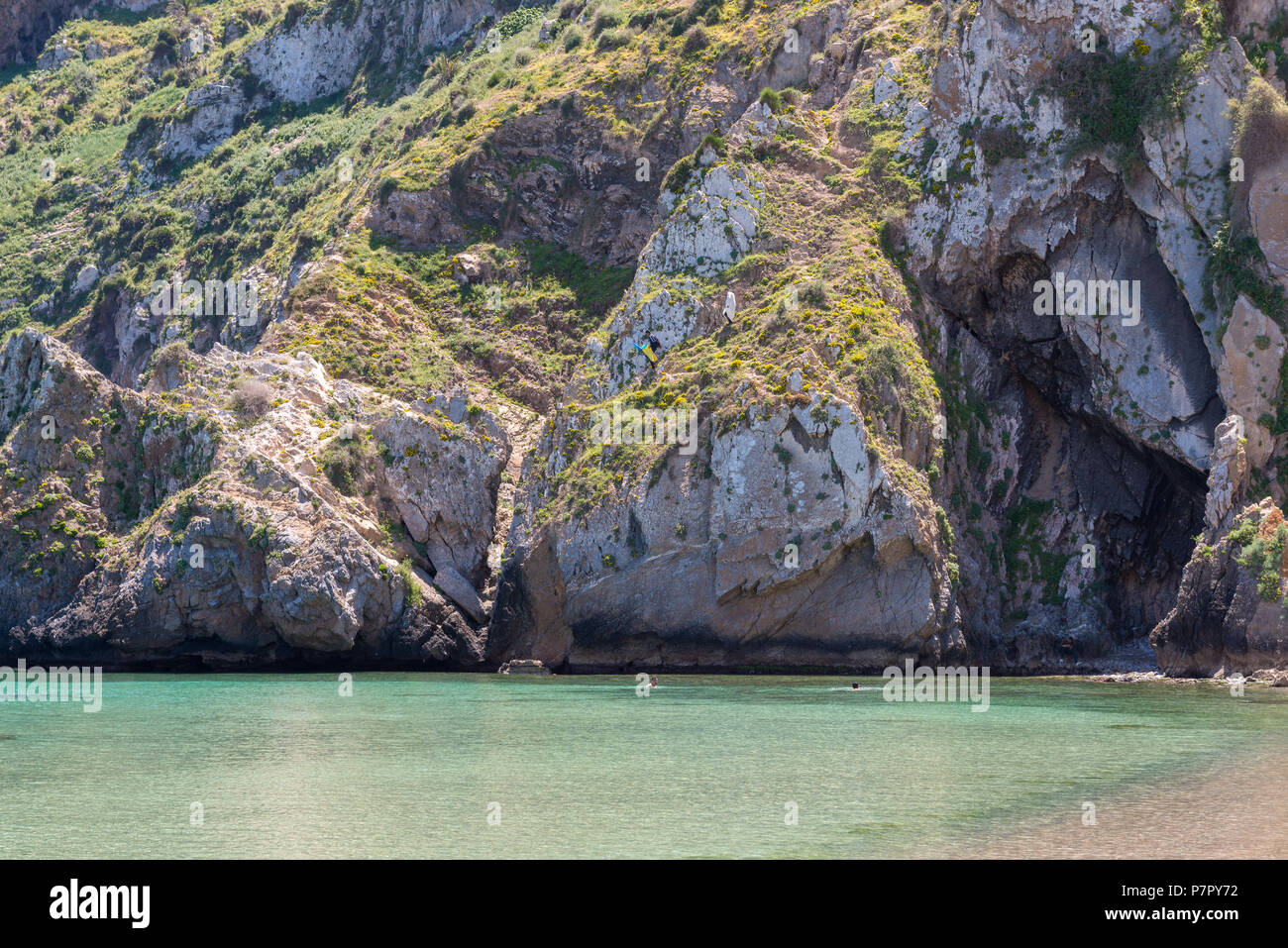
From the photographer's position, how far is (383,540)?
59.0 m

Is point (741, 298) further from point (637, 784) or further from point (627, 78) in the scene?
point (637, 784)

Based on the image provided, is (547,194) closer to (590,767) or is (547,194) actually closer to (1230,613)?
(1230,613)

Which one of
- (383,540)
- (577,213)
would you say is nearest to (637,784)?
(383,540)

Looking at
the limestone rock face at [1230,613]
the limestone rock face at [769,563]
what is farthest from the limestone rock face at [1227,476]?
the limestone rock face at [769,563]

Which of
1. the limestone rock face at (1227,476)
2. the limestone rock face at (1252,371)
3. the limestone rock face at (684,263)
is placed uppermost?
the limestone rock face at (684,263)

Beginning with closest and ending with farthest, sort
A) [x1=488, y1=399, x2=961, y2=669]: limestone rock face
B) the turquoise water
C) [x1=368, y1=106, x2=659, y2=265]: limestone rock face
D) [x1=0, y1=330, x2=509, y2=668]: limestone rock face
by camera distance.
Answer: the turquoise water
[x1=488, y1=399, x2=961, y2=669]: limestone rock face
[x1=0, y1=330, x2=509, y2=668]: limestone rock face
[x1=368, y1=106, x2=659, y2=265]: limestone rock face

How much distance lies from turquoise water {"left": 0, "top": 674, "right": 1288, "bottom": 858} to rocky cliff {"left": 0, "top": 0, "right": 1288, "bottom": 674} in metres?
8.15

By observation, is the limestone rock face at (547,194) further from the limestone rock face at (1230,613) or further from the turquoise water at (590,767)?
the limestone rock face at (1230,613)

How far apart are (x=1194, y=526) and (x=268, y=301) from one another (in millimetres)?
47237

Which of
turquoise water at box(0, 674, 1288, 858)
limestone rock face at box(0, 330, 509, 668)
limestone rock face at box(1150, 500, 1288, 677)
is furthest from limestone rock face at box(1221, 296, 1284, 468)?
limestone rock face at box(0, 330, 509, 668)

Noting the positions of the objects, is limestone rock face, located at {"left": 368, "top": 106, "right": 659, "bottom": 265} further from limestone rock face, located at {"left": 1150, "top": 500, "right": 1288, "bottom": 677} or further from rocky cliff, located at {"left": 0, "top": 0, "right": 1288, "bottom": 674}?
limestone rock face, located at {"left": 1150, "top": 500, "right": 1288, "bottom": 677}

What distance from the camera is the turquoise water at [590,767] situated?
2136cm

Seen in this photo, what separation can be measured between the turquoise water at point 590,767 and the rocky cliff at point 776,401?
8155mm

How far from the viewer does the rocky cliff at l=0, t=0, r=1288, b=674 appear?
5291cm
